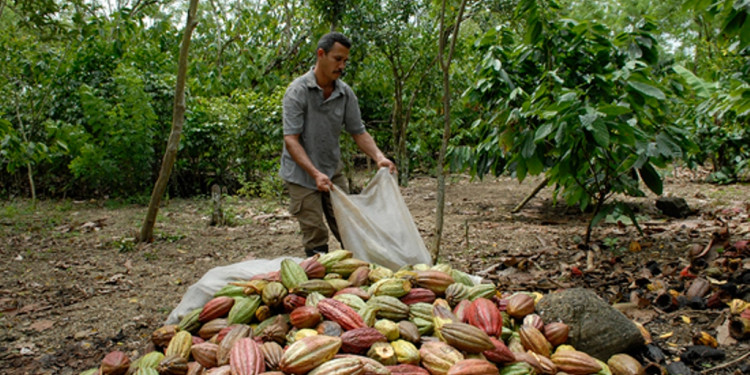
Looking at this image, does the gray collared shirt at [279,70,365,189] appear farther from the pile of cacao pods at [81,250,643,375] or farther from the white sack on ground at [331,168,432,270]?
→ the pile of cacao pods at [81,250,643,375]

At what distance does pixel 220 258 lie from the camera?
421 cm

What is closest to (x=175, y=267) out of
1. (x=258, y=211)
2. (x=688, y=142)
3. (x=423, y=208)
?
(x=258, y=211)

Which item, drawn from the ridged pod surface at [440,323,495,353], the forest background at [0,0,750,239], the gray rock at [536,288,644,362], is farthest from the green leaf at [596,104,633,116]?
the ridged pod surface at [440,323,495,353]

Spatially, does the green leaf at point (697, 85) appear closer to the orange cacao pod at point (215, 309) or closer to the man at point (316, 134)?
the man at point (316, 134)

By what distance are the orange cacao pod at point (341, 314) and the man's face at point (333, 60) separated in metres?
1.43

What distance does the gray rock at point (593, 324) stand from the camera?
2.04m

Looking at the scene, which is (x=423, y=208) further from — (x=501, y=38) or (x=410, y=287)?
(x=410, y=287)

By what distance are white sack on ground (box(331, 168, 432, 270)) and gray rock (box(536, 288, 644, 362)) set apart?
93cm

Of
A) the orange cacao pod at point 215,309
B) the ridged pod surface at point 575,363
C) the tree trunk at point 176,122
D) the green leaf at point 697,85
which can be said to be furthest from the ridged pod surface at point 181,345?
the green leaf at point 697,85

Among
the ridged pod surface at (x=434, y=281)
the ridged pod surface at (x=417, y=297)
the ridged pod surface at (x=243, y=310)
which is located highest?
the ridged pod surface at (x=434, y=281)

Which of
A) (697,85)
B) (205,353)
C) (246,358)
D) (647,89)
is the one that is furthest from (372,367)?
(697,85)

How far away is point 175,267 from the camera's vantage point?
390 cm

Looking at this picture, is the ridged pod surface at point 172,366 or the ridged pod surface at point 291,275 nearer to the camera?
the ridged pod surface at point 172,366

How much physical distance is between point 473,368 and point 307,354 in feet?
1.83
